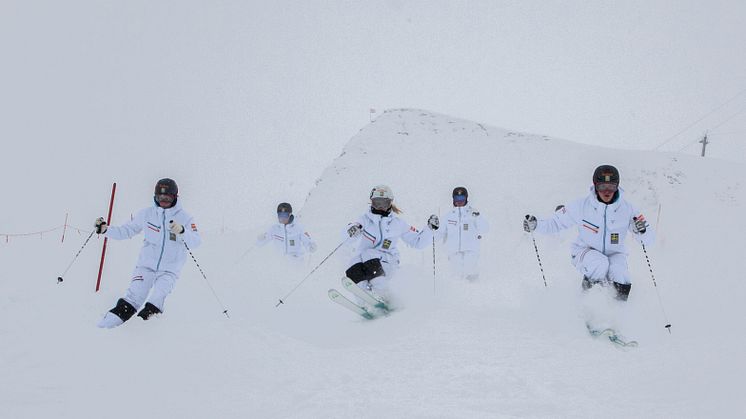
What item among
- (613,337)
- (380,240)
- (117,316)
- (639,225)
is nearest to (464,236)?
(380,240)

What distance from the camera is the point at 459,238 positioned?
39.4 feet

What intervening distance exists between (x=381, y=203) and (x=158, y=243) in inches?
132

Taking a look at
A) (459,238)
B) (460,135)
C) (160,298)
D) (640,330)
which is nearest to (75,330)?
(160,298)

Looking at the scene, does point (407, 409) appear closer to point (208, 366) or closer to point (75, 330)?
point (208, 366)

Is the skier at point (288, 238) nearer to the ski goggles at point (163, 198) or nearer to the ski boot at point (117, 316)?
the ski goggles at point (163, 198)

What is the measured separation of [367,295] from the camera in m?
7.27

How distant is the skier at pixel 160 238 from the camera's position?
6.72 meters

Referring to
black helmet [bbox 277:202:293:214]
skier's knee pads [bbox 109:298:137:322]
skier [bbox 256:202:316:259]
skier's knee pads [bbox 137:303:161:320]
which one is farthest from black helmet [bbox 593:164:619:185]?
skier [bbox 256:202:316:259]

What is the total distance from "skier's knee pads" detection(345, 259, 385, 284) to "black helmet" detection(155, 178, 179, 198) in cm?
280

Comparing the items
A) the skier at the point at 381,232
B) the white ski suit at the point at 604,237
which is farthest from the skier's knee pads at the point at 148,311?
the white ski suit at the point at 604,237

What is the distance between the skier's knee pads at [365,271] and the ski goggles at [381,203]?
91 cm

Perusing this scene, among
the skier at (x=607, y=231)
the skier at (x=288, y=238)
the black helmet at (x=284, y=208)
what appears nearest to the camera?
the skier at (x=607, y=231)

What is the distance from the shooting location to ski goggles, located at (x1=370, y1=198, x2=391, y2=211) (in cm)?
802

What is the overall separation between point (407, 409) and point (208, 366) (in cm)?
198
